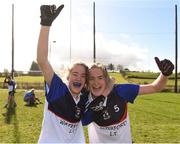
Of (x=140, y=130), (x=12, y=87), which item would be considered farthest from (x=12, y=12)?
(x=140, y=130)

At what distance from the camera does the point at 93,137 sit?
5.05 metres

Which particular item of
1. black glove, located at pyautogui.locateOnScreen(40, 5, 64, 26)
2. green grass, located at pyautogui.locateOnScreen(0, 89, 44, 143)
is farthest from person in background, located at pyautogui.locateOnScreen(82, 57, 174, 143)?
green grass, located at pyautogui.locateOnScreen(0, 89, 44, 143)

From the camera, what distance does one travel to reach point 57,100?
466 centimetres

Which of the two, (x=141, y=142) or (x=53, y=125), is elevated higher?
(x=53, y=125)

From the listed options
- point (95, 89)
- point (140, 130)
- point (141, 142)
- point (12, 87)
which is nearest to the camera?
point (95, 89)

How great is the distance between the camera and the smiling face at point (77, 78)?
4.72 meters

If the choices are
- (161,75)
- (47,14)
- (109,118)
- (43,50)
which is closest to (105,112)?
(109,118)

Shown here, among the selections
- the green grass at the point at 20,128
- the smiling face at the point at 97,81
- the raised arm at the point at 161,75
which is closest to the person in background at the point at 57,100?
the smiling face at the point at 97,81

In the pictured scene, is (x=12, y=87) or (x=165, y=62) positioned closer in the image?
(x=165, y=62)

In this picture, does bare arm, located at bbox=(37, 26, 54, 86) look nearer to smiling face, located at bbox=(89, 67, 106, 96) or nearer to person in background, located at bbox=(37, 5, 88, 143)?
person in background, located at bbox=(37, 5, 88, 143)

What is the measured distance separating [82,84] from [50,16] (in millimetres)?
783

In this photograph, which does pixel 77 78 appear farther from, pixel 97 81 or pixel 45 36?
pixel 45 36

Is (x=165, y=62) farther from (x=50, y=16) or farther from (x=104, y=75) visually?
(x=50, y=16)

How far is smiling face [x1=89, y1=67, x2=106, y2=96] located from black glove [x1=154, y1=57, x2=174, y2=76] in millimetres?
714
